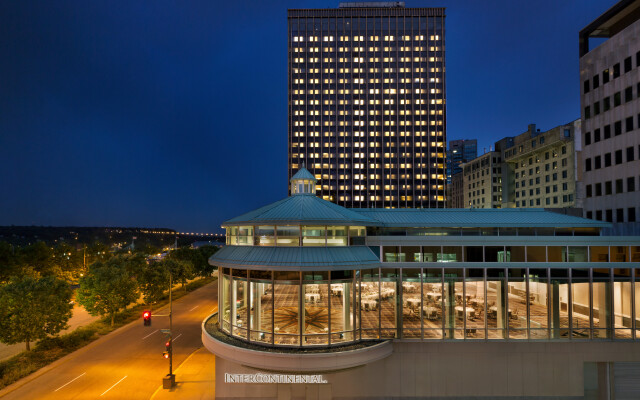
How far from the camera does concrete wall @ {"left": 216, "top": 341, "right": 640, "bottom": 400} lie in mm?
20188

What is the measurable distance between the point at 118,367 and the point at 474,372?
29635 mm

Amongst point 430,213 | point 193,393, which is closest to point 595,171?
point 430,213

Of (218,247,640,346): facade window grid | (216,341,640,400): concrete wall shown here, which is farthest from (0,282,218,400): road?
(216,341,640,400): concrete wall

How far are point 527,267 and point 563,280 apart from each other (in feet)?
8.00

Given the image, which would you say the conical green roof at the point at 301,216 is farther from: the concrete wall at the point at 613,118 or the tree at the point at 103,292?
the concrete wall at the point at 613,118

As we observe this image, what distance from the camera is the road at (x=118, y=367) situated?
24609mm

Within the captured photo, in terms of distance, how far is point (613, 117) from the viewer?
33.3 m

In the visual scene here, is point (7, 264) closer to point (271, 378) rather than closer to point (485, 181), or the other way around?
point (271, 378)

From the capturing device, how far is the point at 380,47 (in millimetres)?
111500

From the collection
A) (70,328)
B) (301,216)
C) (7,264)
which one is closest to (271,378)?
(301,216)

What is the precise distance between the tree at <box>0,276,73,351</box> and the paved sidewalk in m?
14.0

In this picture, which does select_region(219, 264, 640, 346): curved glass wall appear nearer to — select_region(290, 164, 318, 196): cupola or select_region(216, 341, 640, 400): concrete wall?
select_region(216, 341, 640, 400): concrete wall

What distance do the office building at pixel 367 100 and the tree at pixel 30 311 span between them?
274 ft

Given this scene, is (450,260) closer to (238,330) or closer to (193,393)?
(238,330)
